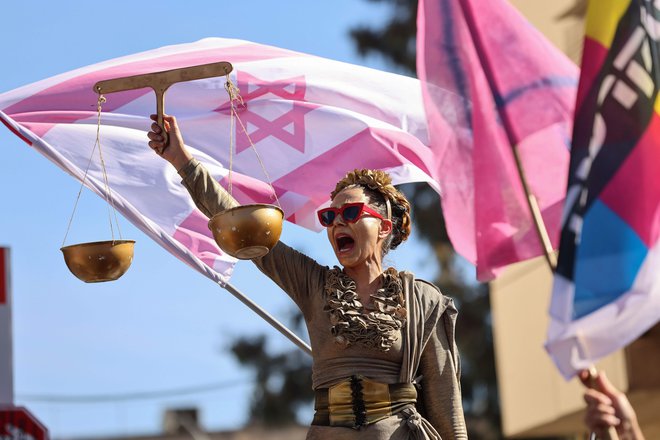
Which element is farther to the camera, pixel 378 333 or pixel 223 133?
pixel 223 133

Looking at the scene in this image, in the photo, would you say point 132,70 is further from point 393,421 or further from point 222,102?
point 393,421

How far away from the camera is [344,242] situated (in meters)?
6.27

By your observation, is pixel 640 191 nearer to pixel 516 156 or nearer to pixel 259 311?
pixel 516 156

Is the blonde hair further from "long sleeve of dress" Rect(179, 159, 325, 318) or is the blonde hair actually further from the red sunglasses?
"long sleeve of dress" Rect(179, 159, 325, 318)

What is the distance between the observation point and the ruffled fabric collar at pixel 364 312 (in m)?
6.10

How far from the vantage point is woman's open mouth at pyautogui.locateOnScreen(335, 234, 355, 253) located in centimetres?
625

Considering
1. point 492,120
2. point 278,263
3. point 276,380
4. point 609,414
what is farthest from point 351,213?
point 276,380

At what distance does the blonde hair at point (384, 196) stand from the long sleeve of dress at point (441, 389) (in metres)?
0.41

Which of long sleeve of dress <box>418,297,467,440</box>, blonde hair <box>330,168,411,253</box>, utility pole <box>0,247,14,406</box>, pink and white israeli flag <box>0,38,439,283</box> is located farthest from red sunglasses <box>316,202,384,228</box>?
utility pole <box>0,247,14,406</box>

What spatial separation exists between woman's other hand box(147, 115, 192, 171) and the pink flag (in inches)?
46.1

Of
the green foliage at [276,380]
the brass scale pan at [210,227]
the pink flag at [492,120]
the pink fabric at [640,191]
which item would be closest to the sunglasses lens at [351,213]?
the brass scale pan at [210,227]

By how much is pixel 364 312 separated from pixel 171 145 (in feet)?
3.43

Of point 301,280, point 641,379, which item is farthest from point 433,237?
point 301,280

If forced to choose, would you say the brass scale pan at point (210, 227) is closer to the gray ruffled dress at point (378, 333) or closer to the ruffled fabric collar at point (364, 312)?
the gray ruffled dress at point (378, 333)
